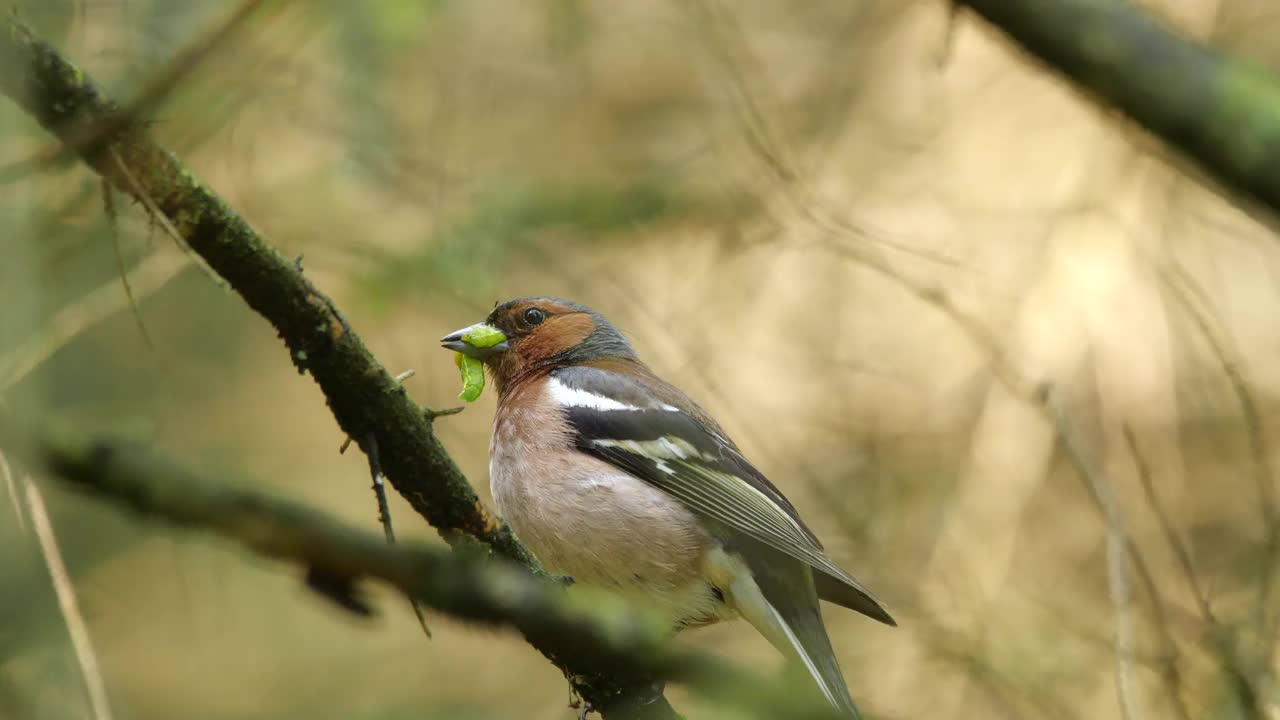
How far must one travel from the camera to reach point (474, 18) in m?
9.41

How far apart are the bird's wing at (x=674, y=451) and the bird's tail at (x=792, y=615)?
5.7 inches

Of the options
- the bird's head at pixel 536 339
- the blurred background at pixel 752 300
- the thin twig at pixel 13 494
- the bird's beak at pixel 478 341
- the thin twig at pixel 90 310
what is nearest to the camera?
the thin twig at pixel 13 494

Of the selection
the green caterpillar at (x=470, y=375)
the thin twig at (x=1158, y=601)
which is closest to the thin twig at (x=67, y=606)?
the green caterpillar at (x=470, y=375)

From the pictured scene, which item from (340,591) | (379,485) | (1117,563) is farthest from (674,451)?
(340,591)

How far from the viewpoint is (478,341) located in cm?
507

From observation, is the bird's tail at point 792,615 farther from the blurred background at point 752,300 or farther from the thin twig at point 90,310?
the thin twig at point 90,310

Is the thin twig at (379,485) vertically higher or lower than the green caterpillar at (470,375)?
higher

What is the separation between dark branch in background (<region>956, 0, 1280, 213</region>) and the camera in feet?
7.09

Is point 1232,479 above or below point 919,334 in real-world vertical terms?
below

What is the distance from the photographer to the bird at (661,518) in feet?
13.9

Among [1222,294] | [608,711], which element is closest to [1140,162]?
[1222,294]

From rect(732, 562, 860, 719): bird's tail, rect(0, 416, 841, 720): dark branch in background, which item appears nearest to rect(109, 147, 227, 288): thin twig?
rect(0, 416, 841, 720): dark branch in background

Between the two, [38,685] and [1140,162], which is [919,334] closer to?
[1140,162]

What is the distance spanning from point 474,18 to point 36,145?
5787mm
